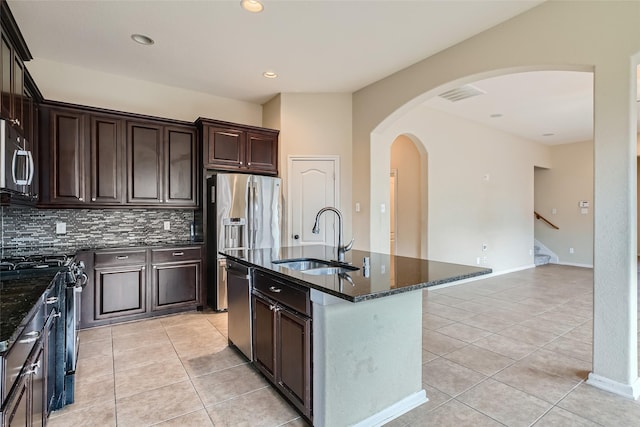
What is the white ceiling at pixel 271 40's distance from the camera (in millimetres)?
2688

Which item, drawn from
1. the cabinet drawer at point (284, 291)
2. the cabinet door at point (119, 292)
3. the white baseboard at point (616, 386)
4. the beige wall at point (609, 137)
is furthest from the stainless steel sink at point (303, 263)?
the cabinet door at point (119, 292)

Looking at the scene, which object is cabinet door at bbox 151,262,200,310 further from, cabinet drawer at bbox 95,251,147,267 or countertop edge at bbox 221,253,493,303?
countertop edge at bbox 221,253,493,303

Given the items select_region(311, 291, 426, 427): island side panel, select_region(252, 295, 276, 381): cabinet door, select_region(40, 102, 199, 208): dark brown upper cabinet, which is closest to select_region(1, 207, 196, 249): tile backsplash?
select_region(40, 102, 199, 208): dark brown upper cabinet

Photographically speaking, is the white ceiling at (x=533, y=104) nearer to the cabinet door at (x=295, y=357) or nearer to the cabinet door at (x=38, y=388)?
the cabinet door at (x=295, y=357)

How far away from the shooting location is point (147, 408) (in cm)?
210

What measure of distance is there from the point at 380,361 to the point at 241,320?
4.10 feet

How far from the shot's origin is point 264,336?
91.7 inches

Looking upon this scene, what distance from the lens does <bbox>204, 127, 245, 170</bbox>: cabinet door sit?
419 cm

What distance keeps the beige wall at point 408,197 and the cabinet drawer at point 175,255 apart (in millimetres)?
3338

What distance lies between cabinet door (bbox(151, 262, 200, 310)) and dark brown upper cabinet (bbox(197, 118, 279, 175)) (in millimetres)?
1296

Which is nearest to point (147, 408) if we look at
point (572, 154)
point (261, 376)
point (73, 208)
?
point (261, 376)

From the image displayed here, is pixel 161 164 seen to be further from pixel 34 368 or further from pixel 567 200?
pixel 567 200

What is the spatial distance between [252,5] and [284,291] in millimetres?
2227

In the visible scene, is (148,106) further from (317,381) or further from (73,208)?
(317,381)
